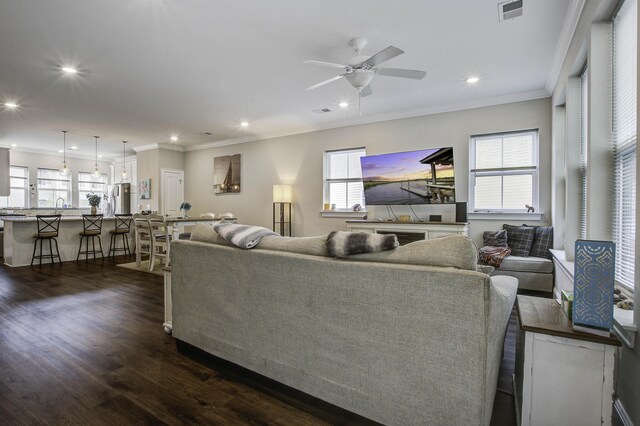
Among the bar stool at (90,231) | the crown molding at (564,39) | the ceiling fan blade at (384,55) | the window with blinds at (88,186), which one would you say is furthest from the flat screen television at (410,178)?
the window with blinds at (88,186)

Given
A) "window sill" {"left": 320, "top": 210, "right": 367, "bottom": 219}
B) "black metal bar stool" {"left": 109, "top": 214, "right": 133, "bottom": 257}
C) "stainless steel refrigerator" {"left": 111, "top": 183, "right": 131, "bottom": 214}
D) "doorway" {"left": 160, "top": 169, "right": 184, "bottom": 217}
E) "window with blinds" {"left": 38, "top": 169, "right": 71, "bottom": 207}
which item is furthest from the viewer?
"stainless steel refrigerator" {"left": 111, "top": 183, "right": 131, "bottom": 214}

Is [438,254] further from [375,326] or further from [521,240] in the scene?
[521,240]

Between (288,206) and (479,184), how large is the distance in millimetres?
3677

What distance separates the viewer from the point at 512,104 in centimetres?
455

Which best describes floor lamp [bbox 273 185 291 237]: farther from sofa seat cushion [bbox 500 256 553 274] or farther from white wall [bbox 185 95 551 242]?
sofa seat cushion [bbox 500 256 553 274]

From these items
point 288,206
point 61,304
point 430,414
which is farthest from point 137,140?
point 430,414

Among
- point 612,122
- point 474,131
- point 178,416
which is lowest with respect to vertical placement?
point 178,416

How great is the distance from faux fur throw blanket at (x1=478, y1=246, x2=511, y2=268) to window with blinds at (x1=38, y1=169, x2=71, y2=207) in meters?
Result: 11.3

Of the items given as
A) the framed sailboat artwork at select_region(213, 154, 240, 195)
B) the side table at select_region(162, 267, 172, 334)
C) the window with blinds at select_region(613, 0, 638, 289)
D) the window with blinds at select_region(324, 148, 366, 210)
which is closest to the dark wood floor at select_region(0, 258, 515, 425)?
the side table at select_region(162, 267, 172, 334)

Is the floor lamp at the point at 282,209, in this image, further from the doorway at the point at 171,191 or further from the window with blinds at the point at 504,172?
the window with blinds at the point at 504,172

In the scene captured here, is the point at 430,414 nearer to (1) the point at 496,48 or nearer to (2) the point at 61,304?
(1) the point at 496,48

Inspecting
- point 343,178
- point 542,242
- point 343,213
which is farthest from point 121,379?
point 343,178

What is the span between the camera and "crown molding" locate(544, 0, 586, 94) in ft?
8.21

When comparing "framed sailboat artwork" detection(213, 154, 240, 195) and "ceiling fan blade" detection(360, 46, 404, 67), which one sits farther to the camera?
"framed sailboat artwork" detection(213, 154, 240, 195)
